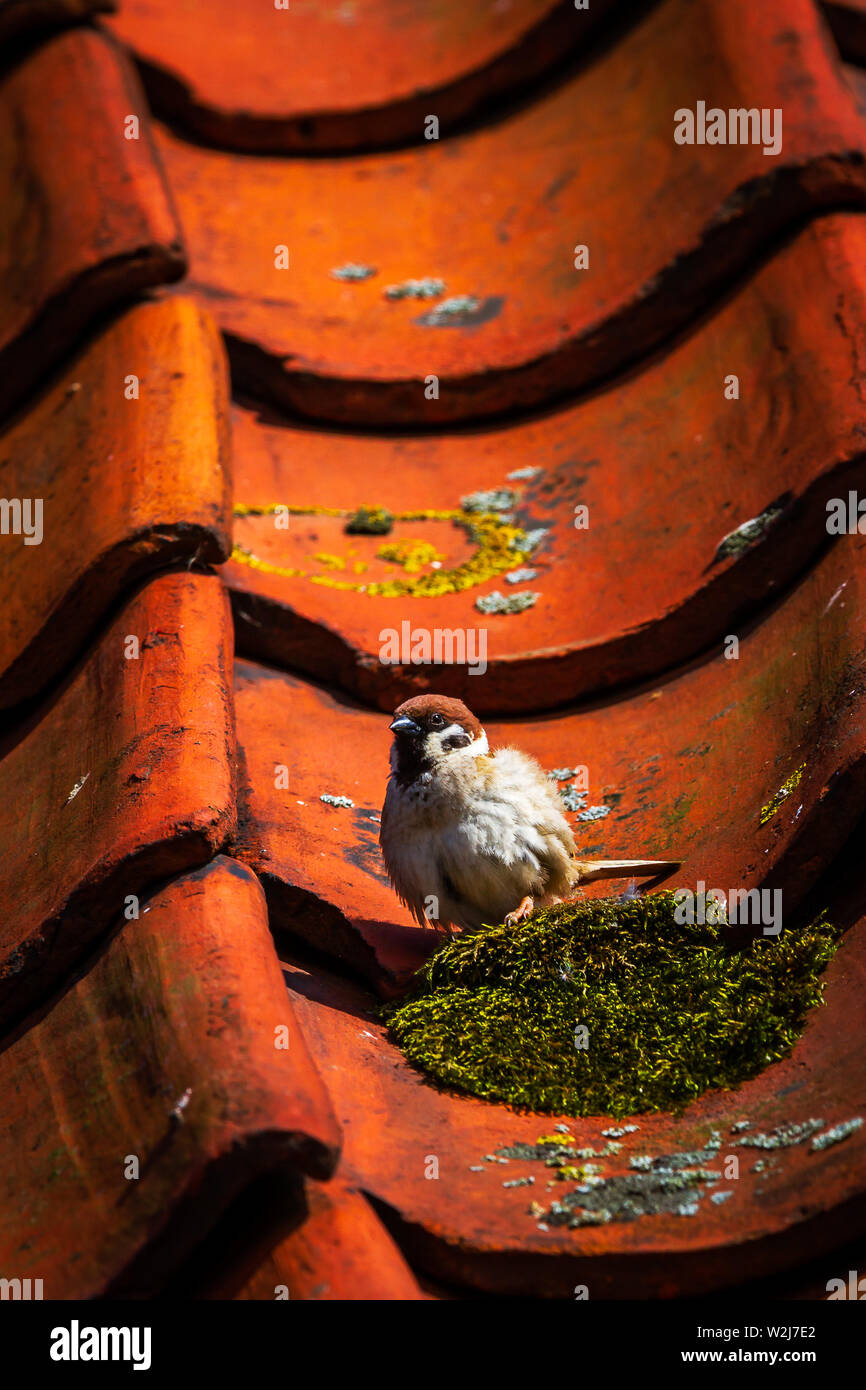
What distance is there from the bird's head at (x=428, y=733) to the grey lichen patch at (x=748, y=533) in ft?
2.42

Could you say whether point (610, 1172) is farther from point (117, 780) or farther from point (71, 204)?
point (71, 204)

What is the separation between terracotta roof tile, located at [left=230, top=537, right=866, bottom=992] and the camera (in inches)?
98.7

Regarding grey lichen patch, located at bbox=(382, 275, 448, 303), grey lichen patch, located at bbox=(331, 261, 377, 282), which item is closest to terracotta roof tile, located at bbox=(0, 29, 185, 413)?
grey lichen patch, located at bbox=(331, 261, 377, 282)

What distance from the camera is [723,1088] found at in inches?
Answer: 87.5

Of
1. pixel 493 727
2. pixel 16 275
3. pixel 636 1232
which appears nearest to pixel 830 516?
pixel 493 727

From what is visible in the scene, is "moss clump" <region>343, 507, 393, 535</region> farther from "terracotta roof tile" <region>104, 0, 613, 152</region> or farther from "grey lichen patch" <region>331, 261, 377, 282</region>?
"terracotta roof tile" <region>104, 0, 613, 152</region>

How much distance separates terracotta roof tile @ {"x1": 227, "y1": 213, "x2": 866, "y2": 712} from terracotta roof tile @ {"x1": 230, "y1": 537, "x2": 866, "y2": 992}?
12 cm

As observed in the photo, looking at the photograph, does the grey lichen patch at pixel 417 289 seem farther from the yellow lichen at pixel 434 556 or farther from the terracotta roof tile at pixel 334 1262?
the terracotta roof tile at pixel 334 1262

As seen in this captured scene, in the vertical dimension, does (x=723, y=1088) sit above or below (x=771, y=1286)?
above

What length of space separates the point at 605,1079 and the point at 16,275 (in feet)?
10.0

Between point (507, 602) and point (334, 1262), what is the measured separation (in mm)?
2047

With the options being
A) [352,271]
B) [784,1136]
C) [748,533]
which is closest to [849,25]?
[352,271]

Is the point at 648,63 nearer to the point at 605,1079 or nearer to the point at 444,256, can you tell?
the point at 444,256

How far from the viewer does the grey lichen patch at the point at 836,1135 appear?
1.93 m
